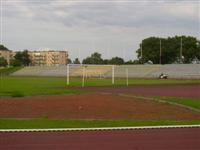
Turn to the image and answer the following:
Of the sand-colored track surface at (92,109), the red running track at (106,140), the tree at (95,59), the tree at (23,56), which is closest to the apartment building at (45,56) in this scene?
the tree at (23,56)

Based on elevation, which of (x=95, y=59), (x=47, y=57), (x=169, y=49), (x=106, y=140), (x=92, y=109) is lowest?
(x=92, y=109)

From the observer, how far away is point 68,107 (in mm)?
19859

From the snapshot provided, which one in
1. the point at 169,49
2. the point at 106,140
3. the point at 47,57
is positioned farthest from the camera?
the point at 47,57

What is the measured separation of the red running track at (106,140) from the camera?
10.1 m

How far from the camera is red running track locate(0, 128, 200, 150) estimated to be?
10125mm

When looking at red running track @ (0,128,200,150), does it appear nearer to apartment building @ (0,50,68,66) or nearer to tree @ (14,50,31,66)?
tree @ (14,50,31,66)

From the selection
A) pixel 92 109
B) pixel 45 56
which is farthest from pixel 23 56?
pixel 92 109

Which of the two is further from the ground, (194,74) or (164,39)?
(164,39)

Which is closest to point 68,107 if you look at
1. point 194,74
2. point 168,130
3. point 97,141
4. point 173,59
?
point 168,130

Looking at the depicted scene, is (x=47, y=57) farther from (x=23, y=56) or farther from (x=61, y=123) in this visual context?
(x=61, y=123)

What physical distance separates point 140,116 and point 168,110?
1993mm

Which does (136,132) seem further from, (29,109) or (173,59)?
(173,59)

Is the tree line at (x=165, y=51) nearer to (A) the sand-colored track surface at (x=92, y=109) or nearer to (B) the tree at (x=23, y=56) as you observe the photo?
(B) the tree at (x=23, y=56)

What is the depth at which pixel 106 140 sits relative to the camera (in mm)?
11102
